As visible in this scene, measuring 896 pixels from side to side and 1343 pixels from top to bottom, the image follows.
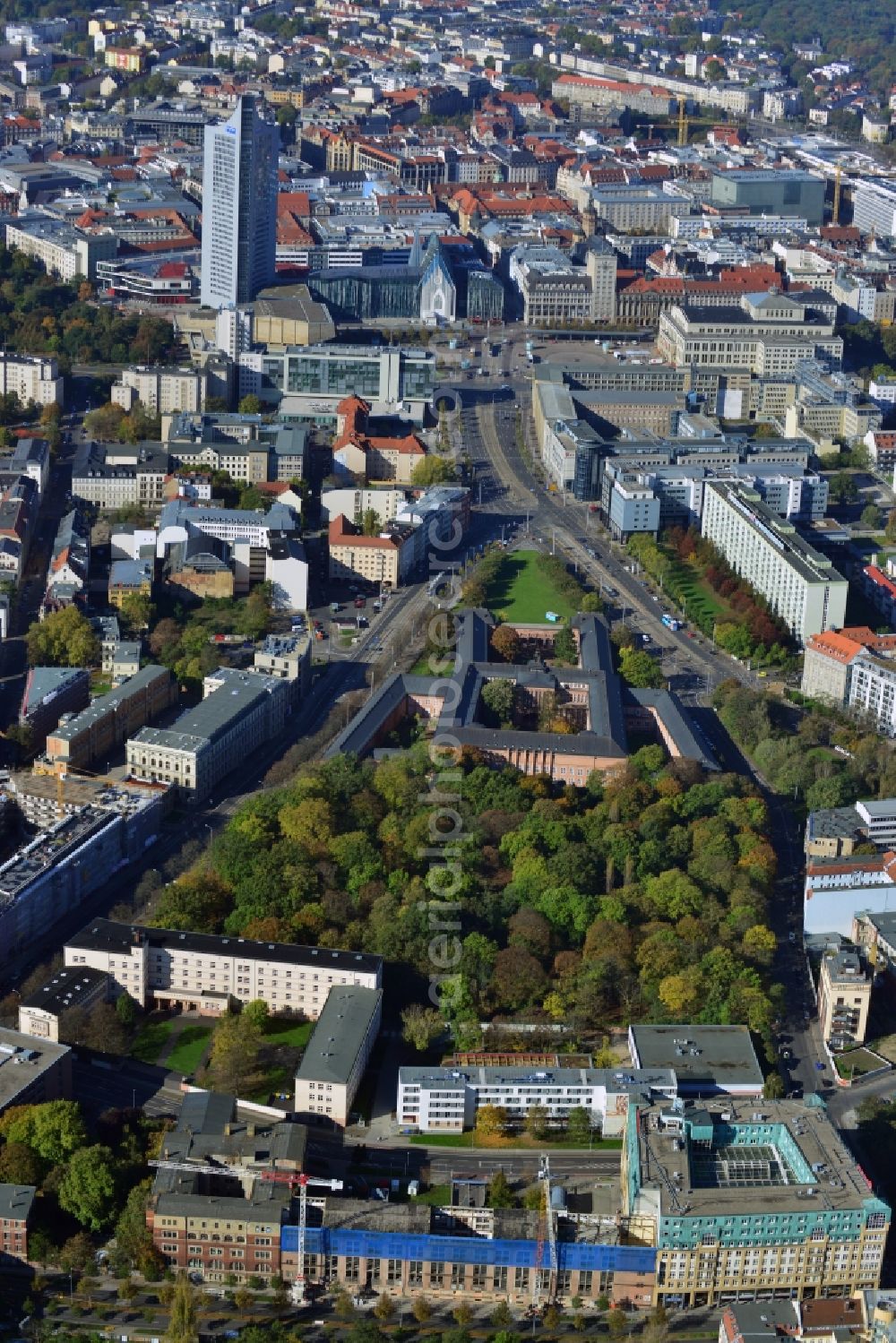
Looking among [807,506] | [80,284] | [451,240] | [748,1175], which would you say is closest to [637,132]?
[451,240]

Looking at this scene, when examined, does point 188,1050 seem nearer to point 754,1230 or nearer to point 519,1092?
point 519,1092

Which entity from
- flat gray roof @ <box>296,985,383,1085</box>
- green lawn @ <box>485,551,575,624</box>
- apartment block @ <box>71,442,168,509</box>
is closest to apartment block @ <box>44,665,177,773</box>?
green lawn @ <box>485,551,575,624</box>

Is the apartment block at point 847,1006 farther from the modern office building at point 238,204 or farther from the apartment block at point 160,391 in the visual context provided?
the modern office building at point 238,204

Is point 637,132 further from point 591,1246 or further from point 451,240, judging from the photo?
point 591,1246

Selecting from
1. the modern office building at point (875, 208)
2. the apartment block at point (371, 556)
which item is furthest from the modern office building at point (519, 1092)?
the modern office building at point (875, 208)

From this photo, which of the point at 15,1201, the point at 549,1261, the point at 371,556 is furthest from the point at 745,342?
the point at 15,1201

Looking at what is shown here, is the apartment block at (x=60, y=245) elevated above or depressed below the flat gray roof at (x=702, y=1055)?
above
